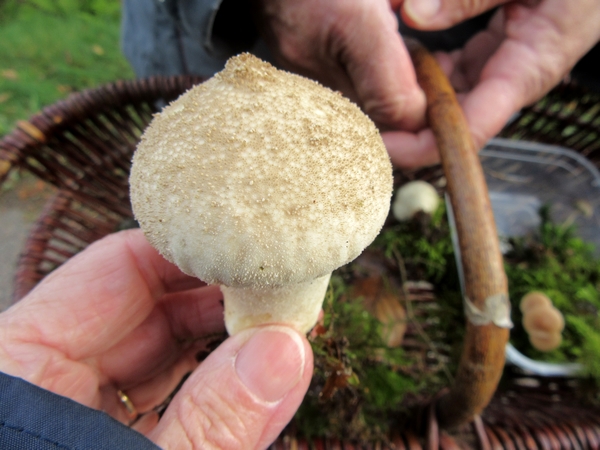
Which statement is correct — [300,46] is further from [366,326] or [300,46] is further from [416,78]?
[366,326]

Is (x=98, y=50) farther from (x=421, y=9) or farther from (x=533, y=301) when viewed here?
(x=533, y=301)

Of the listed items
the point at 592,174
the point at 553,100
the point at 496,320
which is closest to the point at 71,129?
the point at 496,320

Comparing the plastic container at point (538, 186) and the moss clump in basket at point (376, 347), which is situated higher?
the plastic container at point (538, 186)

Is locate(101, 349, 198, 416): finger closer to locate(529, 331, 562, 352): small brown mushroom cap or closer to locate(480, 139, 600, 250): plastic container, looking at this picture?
locate(529, 331, 562, 352): small brown mushroom cap

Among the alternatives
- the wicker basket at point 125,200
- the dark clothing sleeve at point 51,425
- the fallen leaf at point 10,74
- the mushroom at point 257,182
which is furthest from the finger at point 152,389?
the fallen leaf at point 10,74

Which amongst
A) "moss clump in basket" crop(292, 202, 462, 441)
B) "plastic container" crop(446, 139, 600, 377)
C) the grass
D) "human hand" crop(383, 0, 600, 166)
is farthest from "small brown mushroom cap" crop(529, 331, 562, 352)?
the grass

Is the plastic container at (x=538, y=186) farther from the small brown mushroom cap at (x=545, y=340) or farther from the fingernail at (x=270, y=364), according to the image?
the fingernail at (x=270, y=364)
